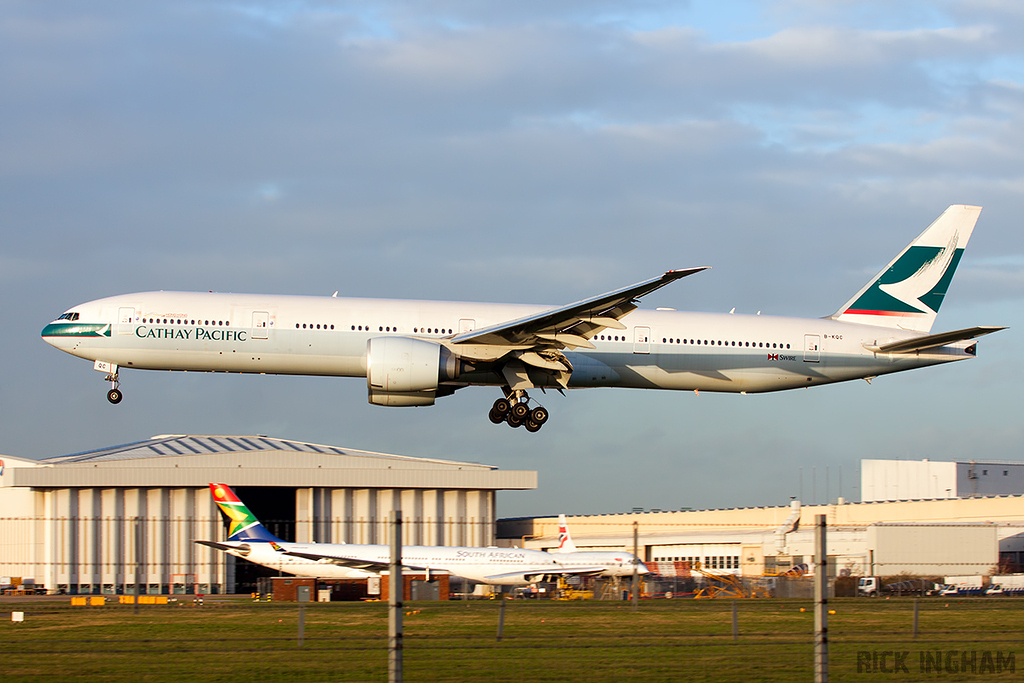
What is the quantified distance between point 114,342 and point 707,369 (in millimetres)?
17411

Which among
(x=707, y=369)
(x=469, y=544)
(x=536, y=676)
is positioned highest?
(x=707, y=369)

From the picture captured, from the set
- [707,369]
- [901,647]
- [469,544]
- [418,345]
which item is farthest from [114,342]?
[469,544]

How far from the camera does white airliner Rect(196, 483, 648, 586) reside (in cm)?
3778

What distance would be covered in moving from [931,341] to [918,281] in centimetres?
439

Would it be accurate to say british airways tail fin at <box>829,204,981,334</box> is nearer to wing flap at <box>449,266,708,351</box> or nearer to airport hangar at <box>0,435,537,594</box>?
wing flap at <box>449,266,708,351</box>

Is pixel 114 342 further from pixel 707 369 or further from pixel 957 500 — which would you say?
pixel 957 500

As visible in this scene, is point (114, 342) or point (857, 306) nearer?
point (114, 342)

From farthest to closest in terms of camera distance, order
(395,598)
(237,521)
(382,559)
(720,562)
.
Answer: (720,562)
(237,521)
(382,559)
(395,598)

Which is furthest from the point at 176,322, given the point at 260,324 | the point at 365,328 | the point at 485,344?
the point at 485,344

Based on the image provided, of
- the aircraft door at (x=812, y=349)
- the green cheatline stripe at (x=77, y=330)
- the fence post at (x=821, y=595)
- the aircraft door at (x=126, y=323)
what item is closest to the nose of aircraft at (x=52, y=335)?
the green cheatline stripe at (x=77, y=330)

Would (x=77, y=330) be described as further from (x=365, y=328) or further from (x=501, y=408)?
(x=501, y=408)

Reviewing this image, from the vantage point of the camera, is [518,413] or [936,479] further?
[936,479]

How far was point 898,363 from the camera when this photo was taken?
35.2 meters

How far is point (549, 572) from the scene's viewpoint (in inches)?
1577
